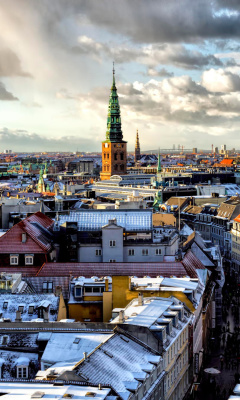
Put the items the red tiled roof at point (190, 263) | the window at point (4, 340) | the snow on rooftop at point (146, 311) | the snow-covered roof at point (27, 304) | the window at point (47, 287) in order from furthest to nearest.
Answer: the red tiled roof at point (190, 263) → the window at point (47, 287) → the snow-covered roof at point (27, 304) → the snow on rooftop at point (146, 311) → the window at point (4, 340)

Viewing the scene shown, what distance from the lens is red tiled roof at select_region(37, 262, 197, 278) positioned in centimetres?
5150

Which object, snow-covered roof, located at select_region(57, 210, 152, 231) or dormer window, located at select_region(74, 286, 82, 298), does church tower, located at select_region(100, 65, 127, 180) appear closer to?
snow-covered roof, located at select_region(57, 210, 152, 231)

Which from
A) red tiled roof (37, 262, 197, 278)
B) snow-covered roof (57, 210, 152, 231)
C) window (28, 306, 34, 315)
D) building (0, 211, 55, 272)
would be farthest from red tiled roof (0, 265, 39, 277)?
window (28, 306, 34, 315)

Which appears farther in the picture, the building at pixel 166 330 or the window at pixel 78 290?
the window at pixel 78 290

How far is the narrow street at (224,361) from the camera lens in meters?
46.1

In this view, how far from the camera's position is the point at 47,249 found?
58125 mm

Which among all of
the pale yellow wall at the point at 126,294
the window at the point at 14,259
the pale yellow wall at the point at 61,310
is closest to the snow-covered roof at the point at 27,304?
the pale yellow wall at the point at 61,310

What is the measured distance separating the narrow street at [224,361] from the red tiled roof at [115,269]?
620cm

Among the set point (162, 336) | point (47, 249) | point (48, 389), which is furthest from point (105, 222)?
point (48, 389)

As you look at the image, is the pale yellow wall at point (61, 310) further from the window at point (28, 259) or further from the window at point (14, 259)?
the window at point (14, 259)

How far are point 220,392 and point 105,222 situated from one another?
20907 mm

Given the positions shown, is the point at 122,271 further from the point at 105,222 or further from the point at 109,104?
the point at 109,104

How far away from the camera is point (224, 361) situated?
5191 cm

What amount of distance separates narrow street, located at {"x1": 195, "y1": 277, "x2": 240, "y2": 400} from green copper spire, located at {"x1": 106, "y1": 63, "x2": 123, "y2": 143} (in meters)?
111
